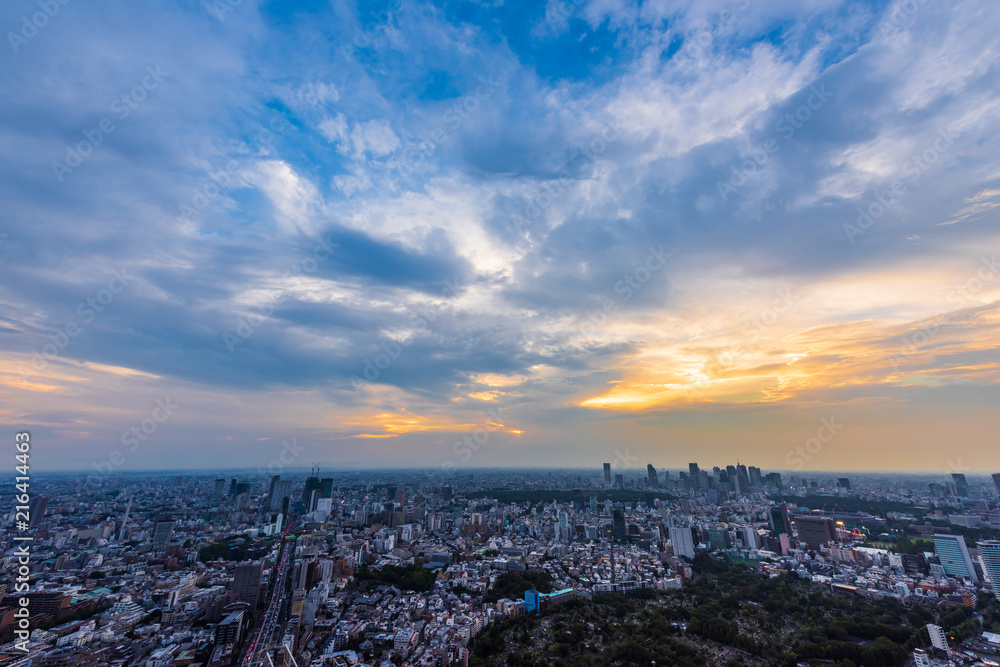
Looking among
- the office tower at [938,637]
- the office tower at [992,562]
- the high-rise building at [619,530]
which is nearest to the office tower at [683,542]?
the high-rise building at [619,530]

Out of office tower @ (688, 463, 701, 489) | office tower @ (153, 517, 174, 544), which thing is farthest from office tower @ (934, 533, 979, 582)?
office tower @ (153, 517, 174, 544)

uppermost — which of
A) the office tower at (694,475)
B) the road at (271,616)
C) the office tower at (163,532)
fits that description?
the office tower at (694,475)

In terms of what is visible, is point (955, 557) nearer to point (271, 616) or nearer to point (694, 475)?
point (271, 616)

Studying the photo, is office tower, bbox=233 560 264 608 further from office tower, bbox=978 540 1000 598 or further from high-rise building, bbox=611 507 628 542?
office tower, bbox=978 540 1000 598

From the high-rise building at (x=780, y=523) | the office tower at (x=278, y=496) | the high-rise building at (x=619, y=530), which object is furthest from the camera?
the office tower at (x=278, y=496)

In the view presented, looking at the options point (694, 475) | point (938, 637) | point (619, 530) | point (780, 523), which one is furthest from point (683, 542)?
point (694, 475)

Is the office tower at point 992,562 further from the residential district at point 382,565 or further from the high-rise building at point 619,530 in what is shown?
the high-rise building at point 619,530
